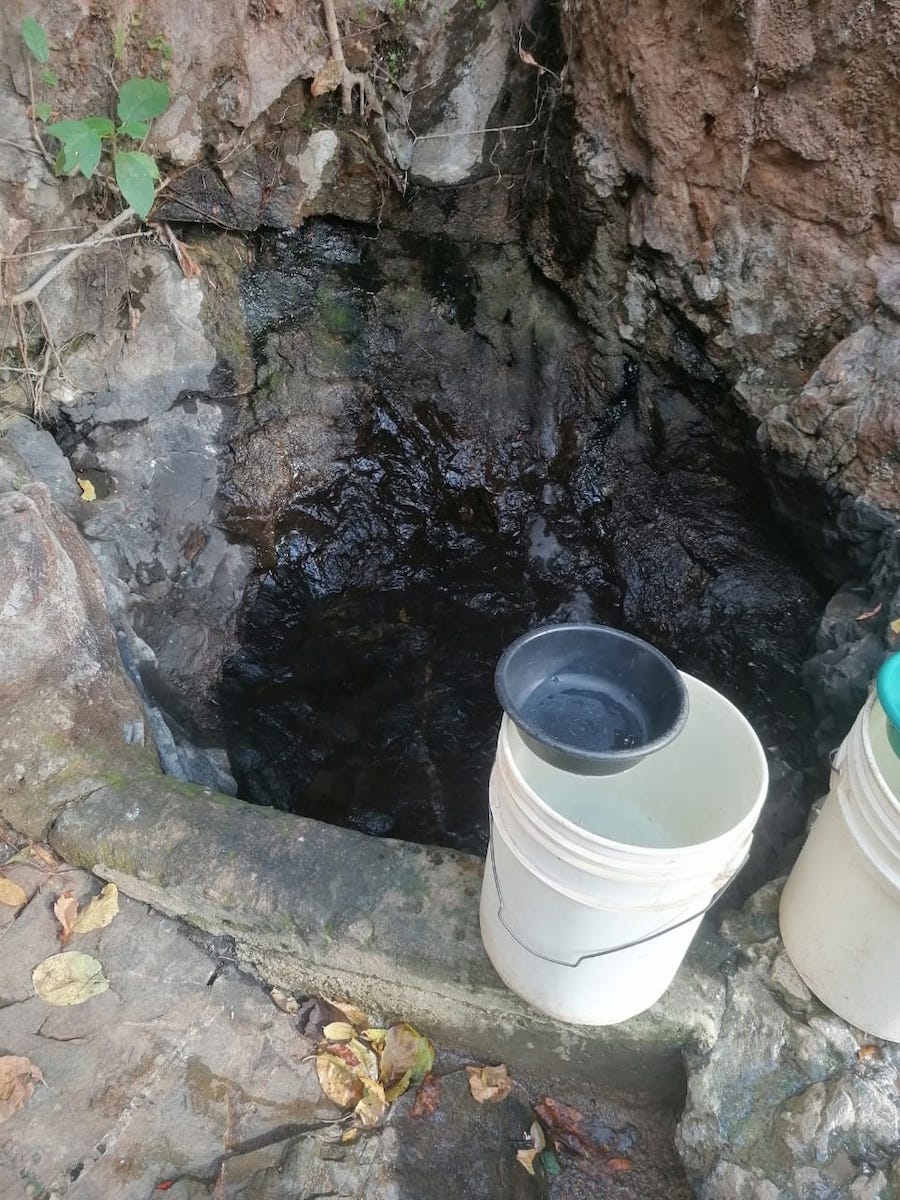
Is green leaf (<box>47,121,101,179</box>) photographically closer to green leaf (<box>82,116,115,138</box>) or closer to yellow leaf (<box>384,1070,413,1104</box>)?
green leaf (<box>82,116,115,138</box>)

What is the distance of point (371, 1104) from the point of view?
186cm

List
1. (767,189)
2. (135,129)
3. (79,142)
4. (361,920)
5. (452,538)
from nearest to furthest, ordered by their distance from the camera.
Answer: (361,920)
(79,142)
(135,129)
(767,189)
(452,538)

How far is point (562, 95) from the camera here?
329cm

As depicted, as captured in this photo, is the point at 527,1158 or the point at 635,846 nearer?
the point at 635,846

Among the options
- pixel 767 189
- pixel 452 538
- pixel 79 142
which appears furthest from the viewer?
pixel 452 538

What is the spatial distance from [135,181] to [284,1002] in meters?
2.49

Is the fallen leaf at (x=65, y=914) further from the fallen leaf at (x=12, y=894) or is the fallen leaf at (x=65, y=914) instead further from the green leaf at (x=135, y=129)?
the green leaf at (x=135, y=129)

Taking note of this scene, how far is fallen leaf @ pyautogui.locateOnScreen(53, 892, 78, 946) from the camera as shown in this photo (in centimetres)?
204

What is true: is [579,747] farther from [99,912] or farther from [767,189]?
[767,189]

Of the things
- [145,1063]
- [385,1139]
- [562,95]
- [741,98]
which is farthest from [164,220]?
[385,1139]

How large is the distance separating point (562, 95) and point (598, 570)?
6.76 ft

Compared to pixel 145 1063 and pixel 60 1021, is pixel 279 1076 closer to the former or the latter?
pixel 145 1063

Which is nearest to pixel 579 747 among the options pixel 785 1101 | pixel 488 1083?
pixel 785 1101

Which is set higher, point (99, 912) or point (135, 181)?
point (135, 181)
